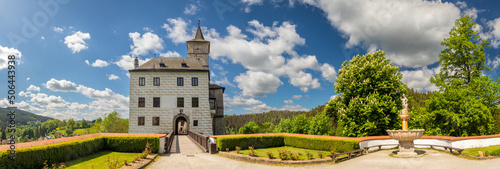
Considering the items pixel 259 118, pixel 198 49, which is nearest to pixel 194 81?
pixel 198 49

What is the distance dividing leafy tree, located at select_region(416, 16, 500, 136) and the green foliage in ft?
198

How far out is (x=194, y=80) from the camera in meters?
35.6

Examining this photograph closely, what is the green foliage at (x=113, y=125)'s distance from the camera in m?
62.7

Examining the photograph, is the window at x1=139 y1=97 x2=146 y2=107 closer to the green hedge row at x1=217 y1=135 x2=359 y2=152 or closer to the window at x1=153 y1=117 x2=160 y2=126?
the window at x1=153 y1=117 x2=160 y2=126

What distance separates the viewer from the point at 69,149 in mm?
13953

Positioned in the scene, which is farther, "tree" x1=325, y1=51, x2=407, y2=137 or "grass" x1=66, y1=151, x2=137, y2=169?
"tree" x1=325, y1=51, x2=407, y2=137

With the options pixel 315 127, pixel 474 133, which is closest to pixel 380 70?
pixel 474 133

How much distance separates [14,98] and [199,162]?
8.57 m

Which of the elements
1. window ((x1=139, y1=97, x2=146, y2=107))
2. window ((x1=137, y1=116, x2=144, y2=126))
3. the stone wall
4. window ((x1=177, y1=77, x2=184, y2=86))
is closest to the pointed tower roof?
the stone wall

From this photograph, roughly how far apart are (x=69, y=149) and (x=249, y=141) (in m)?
11.8

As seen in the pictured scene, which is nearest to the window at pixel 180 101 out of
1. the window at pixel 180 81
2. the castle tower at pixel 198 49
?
the window at pixel 180 81

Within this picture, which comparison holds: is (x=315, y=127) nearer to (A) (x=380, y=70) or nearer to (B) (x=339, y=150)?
(A) (x=380, y=70)

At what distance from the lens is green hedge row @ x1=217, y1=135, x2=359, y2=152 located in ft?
59.2

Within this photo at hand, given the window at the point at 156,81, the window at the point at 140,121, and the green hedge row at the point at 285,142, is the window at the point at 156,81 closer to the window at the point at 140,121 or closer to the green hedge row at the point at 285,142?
the window at the point at 140,121
